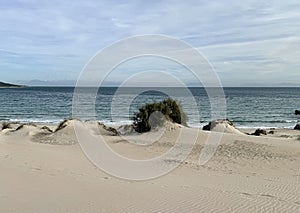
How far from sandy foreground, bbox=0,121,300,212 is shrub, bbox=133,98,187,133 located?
2372mm

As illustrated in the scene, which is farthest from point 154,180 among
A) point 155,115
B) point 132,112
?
point 132,112

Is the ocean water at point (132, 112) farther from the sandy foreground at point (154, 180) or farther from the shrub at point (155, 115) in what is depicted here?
the sandy foreground at point (154, 180)

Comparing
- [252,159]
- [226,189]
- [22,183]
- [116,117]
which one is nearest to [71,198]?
[22,183]

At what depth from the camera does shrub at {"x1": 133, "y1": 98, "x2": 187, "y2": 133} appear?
23.6 metres

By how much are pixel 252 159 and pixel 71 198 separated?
9.45 meters

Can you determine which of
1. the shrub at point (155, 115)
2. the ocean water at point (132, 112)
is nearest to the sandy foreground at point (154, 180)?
the shrub at point (155, 115)

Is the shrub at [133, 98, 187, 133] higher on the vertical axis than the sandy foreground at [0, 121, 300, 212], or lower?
higher

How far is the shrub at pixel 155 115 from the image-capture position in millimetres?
23562

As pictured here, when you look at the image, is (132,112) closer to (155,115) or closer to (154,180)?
(155,115)

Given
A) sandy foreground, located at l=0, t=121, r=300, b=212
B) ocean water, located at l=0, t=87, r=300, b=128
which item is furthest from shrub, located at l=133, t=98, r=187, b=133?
ocean water, located at l=0, t=87, r=300, b=128

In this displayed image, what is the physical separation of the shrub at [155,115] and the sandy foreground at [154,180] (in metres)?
2.37

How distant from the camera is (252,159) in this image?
17078 mm

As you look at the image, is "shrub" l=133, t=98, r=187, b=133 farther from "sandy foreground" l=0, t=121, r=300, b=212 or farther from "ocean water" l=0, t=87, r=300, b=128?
"ocean water" l=0, t=87, r=300, b=128

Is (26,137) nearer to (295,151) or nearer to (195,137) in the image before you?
(195,137)
